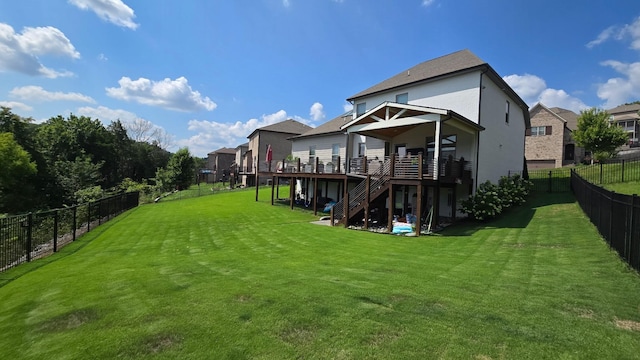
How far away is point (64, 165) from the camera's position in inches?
1489

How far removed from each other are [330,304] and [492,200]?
1314 cm

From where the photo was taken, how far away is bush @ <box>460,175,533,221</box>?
14.7 meters

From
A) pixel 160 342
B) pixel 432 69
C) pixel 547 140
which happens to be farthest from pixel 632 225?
pixel 547 140

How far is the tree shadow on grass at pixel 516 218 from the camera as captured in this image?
43.8 feet

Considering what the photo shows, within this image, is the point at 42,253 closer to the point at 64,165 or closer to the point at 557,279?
the point at 557,279

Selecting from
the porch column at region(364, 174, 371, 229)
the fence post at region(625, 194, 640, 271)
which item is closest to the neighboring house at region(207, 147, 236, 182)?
the porch column at region(364, 174, 371, 229)

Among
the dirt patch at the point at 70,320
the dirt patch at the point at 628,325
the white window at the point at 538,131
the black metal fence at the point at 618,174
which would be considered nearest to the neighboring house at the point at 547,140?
the white window at the point at 538,131

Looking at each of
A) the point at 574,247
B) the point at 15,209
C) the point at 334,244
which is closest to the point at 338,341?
the point at 334,244

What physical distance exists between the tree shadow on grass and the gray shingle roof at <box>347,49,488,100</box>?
7.79 m

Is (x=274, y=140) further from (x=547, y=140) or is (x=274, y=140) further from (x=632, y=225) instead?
(x=632, y=225)

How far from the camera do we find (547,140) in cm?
3678

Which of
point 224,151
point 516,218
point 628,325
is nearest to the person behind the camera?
point 628,325

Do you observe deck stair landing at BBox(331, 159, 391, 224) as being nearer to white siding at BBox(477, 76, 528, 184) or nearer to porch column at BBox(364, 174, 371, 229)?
porch column at BBox(364, 174, 371, 229)

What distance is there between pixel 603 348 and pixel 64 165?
48.9m
